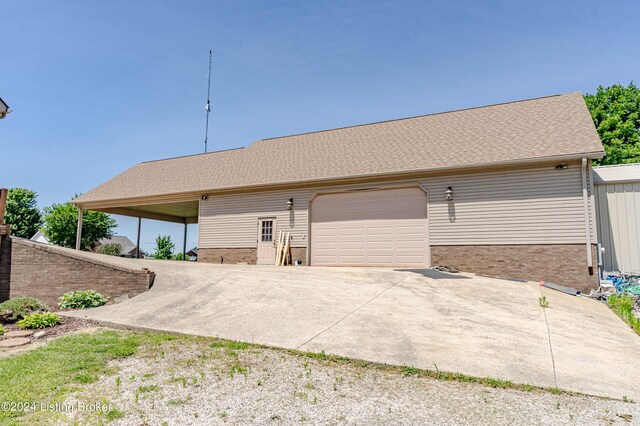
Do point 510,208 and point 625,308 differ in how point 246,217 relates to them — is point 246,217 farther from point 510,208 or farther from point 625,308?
point 625,308

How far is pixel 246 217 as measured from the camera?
51.8ft

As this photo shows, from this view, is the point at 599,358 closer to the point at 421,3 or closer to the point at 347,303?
the point at 347,303

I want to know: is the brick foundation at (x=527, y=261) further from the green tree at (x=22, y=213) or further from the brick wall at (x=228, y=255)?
the green tree at (x=22, y=213)

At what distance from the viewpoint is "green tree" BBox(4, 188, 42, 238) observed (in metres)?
34.6

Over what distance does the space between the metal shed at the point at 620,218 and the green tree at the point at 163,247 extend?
92.4 ft

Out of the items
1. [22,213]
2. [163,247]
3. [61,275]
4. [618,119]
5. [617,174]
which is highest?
[618,119]

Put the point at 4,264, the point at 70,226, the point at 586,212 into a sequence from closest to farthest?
the point at 4,264, the point at 586,212, the point at 70,226

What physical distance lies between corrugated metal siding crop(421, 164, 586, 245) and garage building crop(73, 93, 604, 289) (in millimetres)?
31

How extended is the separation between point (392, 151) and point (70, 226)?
22.5 m

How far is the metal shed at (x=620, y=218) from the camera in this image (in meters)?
11.6

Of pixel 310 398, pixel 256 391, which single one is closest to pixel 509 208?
pixel 310 398

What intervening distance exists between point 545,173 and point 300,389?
1053 cm

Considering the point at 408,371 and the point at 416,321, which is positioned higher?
the point at 416,321

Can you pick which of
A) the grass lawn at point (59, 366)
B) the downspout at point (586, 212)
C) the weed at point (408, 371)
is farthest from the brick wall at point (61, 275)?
the downspout at point (586, 212)
